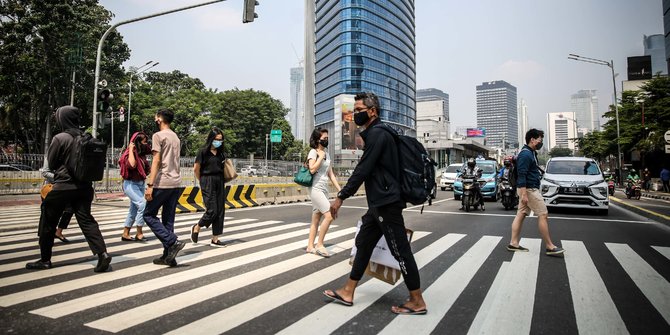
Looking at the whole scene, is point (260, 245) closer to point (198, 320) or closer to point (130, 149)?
point (130, 149)

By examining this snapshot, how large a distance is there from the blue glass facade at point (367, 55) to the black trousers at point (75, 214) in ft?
277

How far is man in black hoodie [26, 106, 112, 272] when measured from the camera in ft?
14.0

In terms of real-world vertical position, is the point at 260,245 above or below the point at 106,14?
below

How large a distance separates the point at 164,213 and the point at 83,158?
1.16m

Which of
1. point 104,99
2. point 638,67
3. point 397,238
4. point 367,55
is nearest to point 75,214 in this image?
point 397,238

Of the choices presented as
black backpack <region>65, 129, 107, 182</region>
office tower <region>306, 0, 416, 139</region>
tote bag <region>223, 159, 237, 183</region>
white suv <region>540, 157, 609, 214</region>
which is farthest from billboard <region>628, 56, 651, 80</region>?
black backpack <region>65, 129, 107, 182</region>

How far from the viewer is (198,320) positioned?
2963mm

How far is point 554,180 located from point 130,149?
11.2m

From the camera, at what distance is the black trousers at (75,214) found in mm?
4258

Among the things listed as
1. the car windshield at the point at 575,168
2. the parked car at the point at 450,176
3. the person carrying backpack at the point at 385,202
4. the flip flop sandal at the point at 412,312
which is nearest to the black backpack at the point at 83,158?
the person carrying backpack at the point at 385,202

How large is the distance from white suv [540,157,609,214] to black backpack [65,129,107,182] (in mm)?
11323

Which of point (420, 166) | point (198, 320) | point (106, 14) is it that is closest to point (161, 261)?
point (198, 320)

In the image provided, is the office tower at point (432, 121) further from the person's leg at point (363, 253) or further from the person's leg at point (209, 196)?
the person's leg at point (363, 253)

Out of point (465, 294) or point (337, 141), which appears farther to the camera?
point (337, 141)
